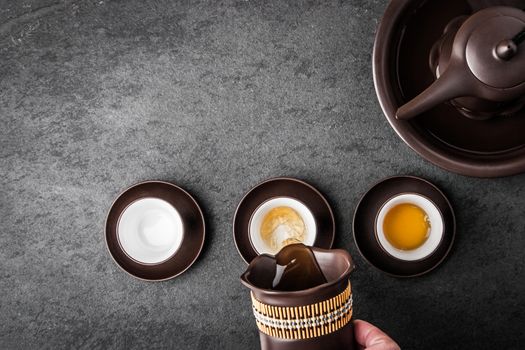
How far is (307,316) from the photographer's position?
855mm

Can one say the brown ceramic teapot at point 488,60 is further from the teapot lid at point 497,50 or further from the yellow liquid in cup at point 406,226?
the yellow liquid in cup at point 406,226

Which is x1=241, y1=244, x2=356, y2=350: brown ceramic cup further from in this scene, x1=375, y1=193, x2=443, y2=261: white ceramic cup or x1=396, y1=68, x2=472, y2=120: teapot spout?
x1=375, y1=193, x2=443, y2=261: white ceramic cup

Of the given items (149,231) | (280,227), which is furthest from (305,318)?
(149,231)

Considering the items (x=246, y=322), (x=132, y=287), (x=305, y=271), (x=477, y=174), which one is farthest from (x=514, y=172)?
(x=132, y=287)

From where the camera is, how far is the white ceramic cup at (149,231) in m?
1.56

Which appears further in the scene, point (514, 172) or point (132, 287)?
point (132, 287)

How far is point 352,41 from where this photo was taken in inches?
61.2

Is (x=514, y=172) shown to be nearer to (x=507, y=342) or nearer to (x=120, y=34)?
(x=507, y=342)

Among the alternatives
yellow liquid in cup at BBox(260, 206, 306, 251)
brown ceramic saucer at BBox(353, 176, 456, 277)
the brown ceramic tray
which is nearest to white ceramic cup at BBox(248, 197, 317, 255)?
yellow liquid in cup at BBox(260, 206, 306, 251)

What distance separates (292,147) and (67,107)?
0.71 meters

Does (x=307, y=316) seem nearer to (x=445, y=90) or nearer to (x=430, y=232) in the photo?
(x=445, y=90)

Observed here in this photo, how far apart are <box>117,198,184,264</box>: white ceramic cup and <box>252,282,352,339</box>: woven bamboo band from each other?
0.71 meters

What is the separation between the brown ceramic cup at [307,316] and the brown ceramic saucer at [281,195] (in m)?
0.58

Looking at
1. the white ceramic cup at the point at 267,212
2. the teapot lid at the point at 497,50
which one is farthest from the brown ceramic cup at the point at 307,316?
the white ceramic cup at the point at 267,212
